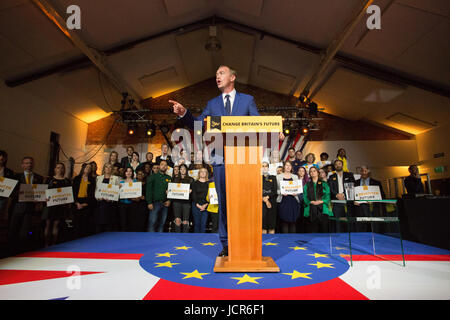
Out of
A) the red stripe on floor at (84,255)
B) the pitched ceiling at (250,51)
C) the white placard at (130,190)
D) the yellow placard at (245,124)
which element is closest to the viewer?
the yellow placard at (245,124)

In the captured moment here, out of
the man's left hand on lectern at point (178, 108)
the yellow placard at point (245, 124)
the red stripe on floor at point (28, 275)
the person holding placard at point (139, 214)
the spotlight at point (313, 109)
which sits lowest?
the red stripe on floor at point (28, 275)

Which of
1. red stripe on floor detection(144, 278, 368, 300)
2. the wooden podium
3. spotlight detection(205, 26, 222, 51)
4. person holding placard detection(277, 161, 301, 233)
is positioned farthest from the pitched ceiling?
red stripe on floor detection(144, 278, 368, 300)

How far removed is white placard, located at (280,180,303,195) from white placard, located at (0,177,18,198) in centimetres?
388

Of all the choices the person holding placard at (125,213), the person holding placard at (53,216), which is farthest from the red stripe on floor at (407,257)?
the person holding placard at (53,216)

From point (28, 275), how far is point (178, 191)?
263cm

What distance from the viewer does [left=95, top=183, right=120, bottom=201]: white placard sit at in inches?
160

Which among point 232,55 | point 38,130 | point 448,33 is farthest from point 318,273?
point 232,55

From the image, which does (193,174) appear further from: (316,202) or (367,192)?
(367,192)

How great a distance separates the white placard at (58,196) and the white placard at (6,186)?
379 mm

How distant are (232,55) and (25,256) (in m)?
8.34

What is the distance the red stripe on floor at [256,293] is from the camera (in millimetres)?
1208

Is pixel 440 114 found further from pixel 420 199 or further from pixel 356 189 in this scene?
pixel 356 189

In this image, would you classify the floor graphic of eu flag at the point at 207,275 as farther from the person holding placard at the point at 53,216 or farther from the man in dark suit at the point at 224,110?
the person holding placard at the point at 53,216

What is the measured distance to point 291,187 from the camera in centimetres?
400
